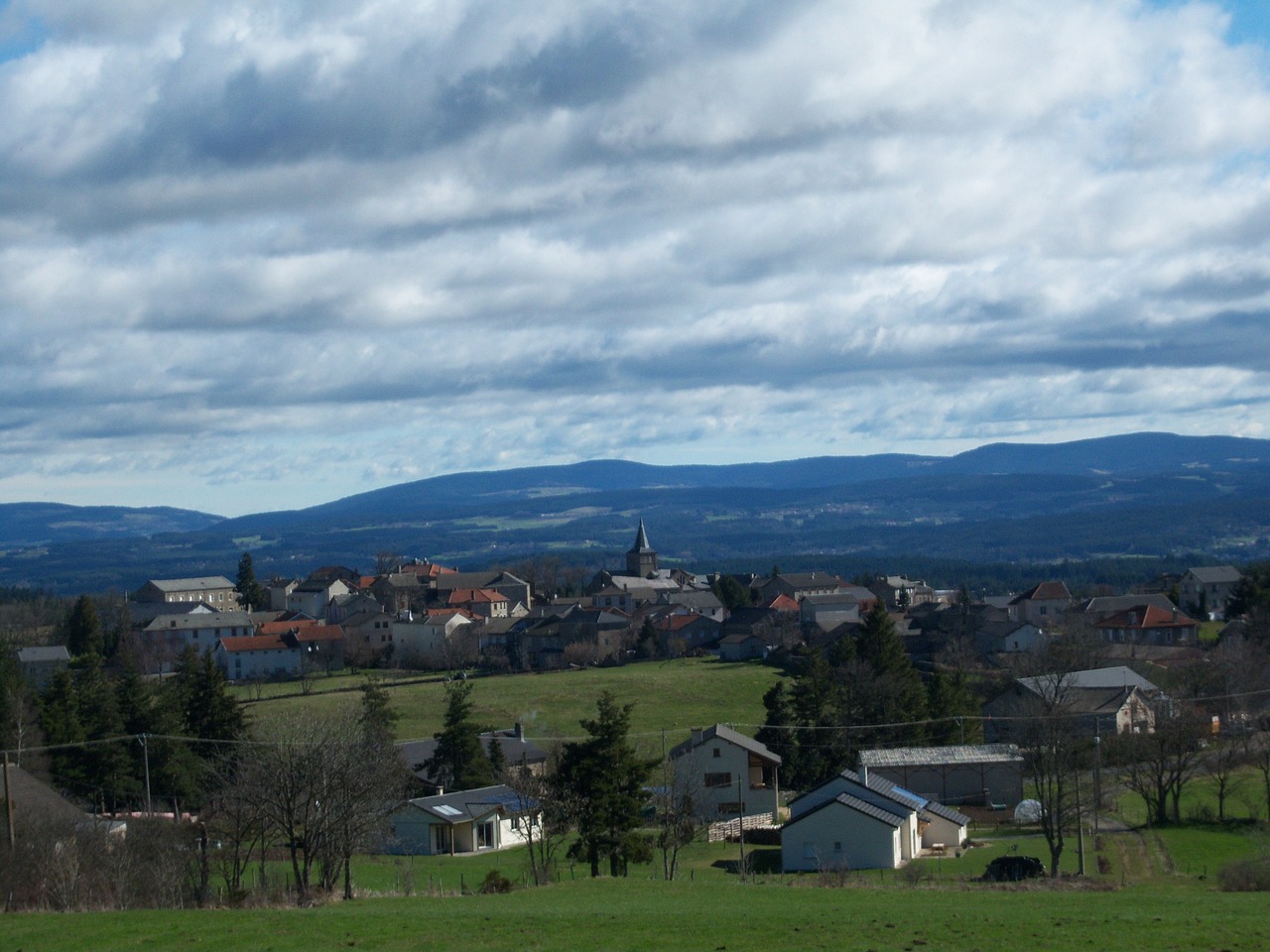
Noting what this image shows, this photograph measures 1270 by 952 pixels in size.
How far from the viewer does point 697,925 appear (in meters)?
19.7

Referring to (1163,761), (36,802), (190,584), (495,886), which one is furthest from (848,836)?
(190,584)

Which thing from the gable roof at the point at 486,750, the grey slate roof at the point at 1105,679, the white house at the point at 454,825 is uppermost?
the grey slate roof at the point at 1105,679

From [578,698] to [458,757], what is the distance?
22918mm

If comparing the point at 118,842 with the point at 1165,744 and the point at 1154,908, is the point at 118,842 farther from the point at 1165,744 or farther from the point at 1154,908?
the point at 1165,744

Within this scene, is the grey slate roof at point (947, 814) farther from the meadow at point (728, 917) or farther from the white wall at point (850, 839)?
the meadow at point (728, 917)

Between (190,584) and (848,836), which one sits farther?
(190,584)

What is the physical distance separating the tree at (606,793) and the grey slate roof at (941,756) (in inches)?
703

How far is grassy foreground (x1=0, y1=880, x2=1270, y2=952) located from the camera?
18141mm

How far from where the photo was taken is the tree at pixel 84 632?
3789 inches

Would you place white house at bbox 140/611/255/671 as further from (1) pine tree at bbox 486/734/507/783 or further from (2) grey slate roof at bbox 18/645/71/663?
(1) pine tree at bbox 486/734/507/783

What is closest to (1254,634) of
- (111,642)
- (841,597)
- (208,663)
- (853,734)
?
(853,734)

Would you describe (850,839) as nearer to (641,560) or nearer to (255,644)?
(255,644)

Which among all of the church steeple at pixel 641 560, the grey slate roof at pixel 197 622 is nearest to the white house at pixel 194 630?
the grey slate roof at pixel 197 622

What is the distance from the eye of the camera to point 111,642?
98.6 m
